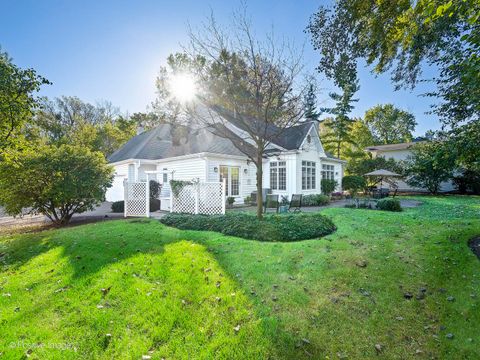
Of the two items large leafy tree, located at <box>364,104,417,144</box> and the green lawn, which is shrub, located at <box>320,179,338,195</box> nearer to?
the green lawn

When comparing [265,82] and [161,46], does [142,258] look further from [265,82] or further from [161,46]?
[161,46]

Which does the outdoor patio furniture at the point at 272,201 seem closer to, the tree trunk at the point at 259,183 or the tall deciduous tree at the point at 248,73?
the tree trunk at the point at 259,183

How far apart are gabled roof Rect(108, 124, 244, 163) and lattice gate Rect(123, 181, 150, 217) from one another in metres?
4.45

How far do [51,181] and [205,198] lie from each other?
6.35 m

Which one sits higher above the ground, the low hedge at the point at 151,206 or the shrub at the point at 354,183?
the shrub at the point at 354,183

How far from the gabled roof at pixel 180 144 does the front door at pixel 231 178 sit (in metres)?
1.02

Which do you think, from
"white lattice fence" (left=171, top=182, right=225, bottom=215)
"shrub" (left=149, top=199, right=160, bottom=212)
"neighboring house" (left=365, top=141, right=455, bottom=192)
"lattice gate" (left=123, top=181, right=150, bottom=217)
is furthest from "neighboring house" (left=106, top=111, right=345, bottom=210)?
"neighboring house" (left=365, top=141, right=455, bottom=192)

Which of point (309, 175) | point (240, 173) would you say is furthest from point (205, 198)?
point (309, 175)

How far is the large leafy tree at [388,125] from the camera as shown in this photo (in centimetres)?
4365

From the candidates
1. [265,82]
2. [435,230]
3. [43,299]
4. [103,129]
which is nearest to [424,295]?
[435,230]

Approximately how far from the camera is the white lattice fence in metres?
11.2

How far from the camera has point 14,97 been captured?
7.31 meters

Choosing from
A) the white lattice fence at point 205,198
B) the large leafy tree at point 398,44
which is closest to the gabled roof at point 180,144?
the white lattice fence at point 205,198

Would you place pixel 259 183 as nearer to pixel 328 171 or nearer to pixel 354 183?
pixel 328 171
